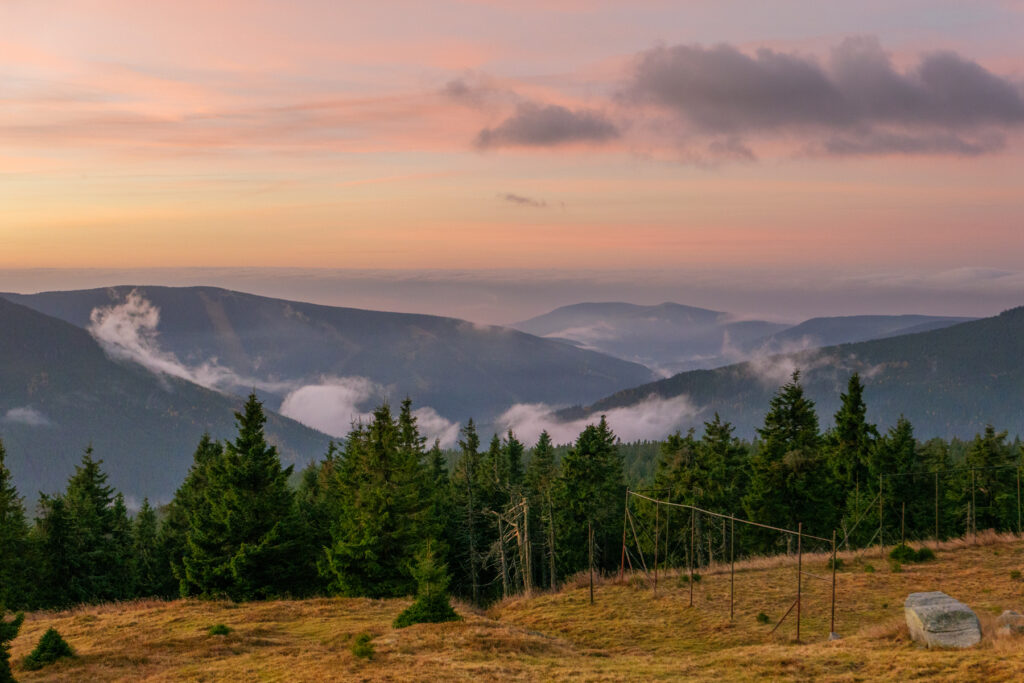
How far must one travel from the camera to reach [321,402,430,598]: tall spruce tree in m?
50.1

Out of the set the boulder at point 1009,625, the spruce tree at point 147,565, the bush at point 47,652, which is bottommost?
the spruce tree at point 147,565

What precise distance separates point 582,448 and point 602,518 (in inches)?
269

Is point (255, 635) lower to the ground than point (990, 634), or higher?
lower

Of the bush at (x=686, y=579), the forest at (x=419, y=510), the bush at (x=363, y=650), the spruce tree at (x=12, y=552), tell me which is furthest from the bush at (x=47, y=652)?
the spruce tree at (x=12, y=552)

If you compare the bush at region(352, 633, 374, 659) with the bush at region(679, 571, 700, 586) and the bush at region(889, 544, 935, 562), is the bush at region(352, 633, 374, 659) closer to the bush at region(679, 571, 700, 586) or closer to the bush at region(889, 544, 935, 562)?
the bush at region(679, 571, 700, 586)

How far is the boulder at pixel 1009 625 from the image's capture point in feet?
74.6

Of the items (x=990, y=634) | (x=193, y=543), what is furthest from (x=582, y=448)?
(x=990, y=634)

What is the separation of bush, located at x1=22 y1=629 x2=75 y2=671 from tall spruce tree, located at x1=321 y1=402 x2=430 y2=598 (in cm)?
2380

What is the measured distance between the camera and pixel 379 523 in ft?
167

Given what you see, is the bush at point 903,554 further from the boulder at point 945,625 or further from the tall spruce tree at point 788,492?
the tall spruce tree at point 788,492

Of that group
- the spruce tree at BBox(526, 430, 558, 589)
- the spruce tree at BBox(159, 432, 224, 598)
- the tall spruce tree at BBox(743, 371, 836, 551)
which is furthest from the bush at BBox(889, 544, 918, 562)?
the spruce tree at BBox(159, 432, 224, 598)

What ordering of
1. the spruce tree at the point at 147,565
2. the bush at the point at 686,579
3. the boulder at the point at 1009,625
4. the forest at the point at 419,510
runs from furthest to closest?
1. the spruce tree at the point at 147,565
2. the forest at the point at 419,510
3. the bush at the point at 686,579
4. the boulder at the point at 1009,625

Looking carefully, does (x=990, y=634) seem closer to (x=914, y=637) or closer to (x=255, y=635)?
(x=914, y=637)

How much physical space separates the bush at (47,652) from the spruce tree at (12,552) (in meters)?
32.6
